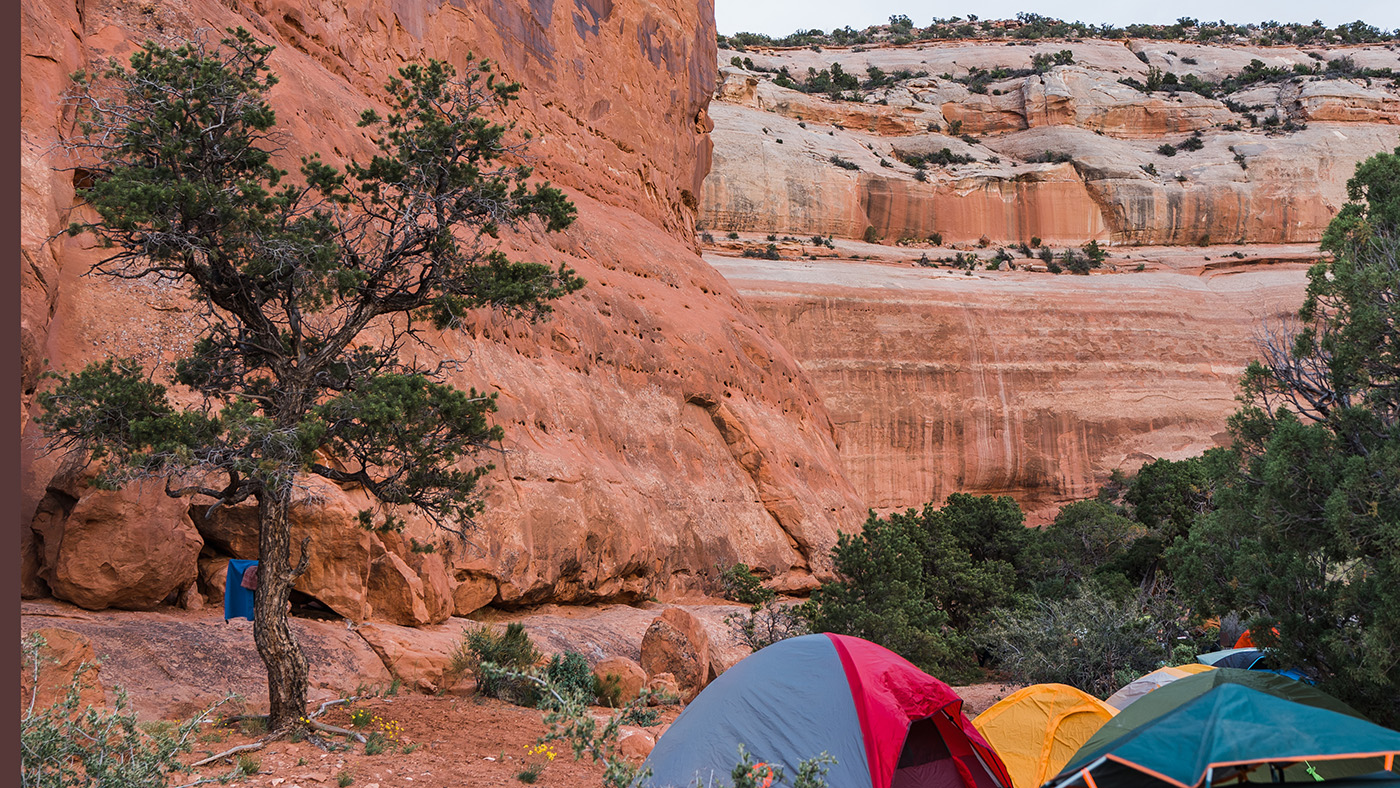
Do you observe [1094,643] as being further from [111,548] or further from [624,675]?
[111,548]

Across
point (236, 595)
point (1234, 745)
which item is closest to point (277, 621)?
point (236, 595)

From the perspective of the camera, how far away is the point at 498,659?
13367 mm

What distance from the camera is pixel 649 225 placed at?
1182 inches

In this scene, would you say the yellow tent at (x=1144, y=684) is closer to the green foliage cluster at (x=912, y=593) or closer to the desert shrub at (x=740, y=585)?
the green foliage cluster at (x=912, y=593)

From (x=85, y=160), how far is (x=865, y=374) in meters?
38.9

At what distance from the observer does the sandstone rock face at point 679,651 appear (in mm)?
15148

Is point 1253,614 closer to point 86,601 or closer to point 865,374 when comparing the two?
point 86,601

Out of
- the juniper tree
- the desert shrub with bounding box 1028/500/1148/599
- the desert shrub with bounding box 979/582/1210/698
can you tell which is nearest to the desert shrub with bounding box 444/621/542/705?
the juniper tree

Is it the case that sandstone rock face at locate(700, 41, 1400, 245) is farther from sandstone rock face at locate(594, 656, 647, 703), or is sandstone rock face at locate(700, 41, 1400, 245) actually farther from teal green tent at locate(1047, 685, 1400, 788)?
teal green tent at locate(1047, 685, 1400, 788)

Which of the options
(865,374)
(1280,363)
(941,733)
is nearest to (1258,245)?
(865,374)

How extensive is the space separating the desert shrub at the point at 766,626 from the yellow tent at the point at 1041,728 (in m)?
6.92

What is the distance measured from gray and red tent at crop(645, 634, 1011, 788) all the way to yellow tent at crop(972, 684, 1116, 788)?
1626mm

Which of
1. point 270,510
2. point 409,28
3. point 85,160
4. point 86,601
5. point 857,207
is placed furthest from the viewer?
point 857,207

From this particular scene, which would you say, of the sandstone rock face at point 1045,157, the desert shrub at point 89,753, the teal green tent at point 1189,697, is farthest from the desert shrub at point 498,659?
the sandstone rock face at point 1045,157
